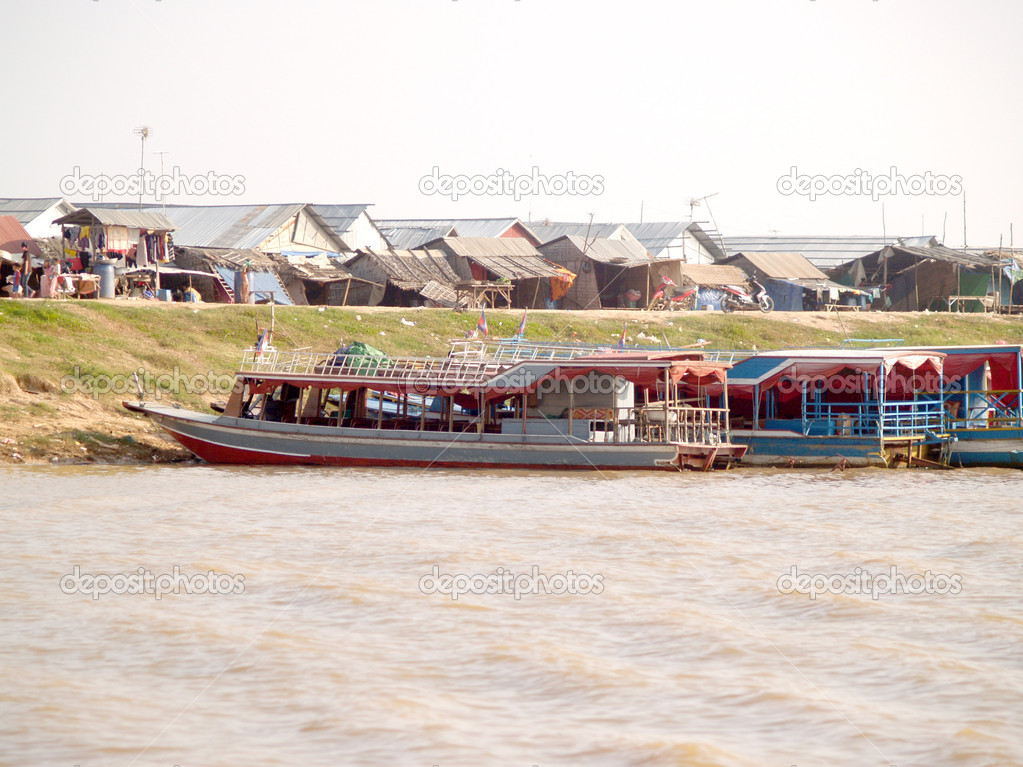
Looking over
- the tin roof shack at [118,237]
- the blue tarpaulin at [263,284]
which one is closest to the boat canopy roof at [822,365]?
the blue tarpaulin at [263,284]

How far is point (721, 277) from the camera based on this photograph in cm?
4950

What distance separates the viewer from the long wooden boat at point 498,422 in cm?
2123

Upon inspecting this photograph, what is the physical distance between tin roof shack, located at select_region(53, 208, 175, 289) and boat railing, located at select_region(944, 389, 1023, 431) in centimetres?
2596

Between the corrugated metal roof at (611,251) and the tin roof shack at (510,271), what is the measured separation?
5.61ft

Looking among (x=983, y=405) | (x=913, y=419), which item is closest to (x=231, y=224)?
(x=913, y=419)

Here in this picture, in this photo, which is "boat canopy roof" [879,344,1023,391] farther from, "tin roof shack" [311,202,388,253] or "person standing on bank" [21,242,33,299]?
"tin roof shack" [311,202,388,253]

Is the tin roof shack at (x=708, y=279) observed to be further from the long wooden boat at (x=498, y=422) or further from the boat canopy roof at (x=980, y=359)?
the long wooden boat at (x=498, y=422)

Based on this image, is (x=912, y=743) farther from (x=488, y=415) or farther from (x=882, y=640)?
(x=488, y=415)

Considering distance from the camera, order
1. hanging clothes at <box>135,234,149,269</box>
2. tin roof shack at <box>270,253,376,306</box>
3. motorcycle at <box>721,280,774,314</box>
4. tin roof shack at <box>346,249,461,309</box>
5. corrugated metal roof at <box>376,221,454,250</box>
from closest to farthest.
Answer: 1. hanging clothes at <box>135,234,149,269</box>
2. tin roof shack at <box>270,253,376,306</box>
3. tin roof shack at <box>346,249,461,309</box>
4. motorcycle at <box>721,280,774,314</box>
5. corrugated metal roof at <box>376,221,454,250</box>

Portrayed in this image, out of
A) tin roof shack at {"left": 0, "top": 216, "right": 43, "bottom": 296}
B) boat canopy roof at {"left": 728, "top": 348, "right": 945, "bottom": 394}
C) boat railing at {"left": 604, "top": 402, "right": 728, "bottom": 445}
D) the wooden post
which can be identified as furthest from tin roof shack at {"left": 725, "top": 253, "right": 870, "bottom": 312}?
tin roof shack at {"left": 0, "top": 216, "right": 43, "bottom": 296}

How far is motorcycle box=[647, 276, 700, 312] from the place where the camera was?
4638 cm

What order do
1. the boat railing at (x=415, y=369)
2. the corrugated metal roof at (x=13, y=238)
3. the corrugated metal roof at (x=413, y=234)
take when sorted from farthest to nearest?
the corrugated metal roof at (x=413, y=234)
the corrugated metal roof at (x=13, y=238)
the boat railing at (x=415, y=369)

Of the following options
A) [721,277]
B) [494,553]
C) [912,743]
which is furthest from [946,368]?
[721,277]

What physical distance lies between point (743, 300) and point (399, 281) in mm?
16133
